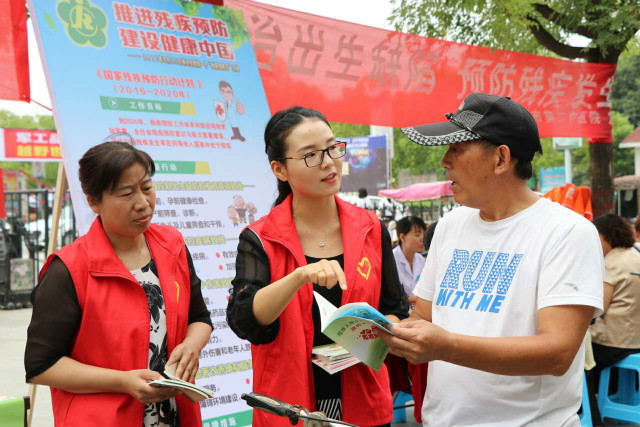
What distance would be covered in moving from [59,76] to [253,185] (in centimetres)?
122

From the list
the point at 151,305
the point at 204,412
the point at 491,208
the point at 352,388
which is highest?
the point at 491,208

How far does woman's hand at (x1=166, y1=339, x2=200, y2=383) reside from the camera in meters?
1.99

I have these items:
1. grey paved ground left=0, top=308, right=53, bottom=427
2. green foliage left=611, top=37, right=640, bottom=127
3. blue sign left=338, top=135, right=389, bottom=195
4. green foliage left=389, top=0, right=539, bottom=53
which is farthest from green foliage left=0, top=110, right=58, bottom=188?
green foliage left=389, top=0, right=539, bottom=53

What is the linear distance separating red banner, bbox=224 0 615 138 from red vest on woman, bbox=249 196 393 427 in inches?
98.9

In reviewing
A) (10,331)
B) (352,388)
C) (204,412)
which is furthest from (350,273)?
(10,331)

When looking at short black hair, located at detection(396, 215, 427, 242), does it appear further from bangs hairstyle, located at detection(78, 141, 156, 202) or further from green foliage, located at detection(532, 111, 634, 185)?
green foliage, located at detection(532, 111, 634, 185)

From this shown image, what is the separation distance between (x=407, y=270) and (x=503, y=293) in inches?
163

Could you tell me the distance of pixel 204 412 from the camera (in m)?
3.21

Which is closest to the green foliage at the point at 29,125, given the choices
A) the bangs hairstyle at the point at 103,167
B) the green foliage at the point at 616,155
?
the green foliage at the point at 616,155

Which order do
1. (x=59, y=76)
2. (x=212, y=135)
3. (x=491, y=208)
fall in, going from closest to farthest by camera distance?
(x=491, y=208) → (x=59, y=76) → (x=212, y=135)

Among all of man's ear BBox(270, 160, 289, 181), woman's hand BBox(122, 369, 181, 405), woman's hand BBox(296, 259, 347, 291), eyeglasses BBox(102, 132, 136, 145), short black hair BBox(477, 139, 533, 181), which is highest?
eyeglasses BBox(102, 132, 136, 145)

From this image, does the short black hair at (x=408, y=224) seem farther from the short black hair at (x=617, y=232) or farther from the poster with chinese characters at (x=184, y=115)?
the poster with chinese characters at (x=184, y=115)

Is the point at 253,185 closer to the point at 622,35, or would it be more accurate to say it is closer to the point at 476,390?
the point at 476,390

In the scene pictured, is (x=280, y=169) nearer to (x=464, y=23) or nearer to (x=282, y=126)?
(x=282, y=126)
